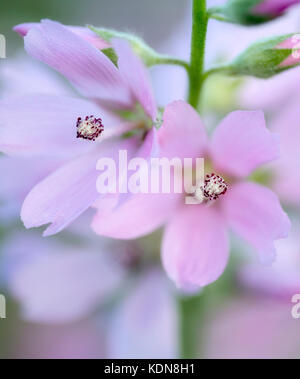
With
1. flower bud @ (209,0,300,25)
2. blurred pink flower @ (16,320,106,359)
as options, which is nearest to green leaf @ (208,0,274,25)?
flower bud @ (209,0,300,25)

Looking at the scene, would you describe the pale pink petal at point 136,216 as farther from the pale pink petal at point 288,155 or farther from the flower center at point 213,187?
the pale pink petal at point 288,155

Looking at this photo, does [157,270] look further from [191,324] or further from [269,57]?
[269,57]

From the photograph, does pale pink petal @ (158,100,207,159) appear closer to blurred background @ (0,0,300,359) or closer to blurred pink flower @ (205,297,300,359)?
blurred background @ (0,0,300,359)

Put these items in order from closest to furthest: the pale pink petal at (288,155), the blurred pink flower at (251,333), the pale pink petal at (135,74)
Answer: the pale pink petal at (135,74)
the pale pink petal at (288,155)
the blurred pink flower at (251,333)

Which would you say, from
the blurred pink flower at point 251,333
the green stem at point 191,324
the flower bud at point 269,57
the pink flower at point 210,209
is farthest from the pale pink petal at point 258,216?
the blurred pink flower at point 251,333
